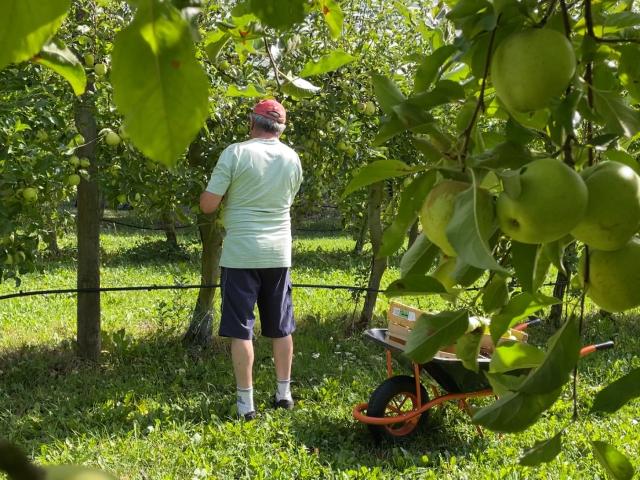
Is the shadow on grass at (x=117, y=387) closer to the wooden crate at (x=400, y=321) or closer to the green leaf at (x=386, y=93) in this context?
the wooden crate at (x=400, y=321)

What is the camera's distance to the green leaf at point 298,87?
2.91 feet

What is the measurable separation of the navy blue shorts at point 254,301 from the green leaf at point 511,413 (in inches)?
100

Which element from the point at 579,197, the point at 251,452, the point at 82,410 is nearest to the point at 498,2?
the point at 579,197

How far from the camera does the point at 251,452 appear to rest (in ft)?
9.02

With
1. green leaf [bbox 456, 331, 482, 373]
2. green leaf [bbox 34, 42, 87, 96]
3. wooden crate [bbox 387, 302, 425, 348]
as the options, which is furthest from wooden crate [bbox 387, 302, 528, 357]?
green leaf [bbox 34, 42, 87, 96]

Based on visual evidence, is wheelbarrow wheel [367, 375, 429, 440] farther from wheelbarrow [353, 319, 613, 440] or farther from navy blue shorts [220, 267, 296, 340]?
navy blue shorts [220, 267, 296, 340]

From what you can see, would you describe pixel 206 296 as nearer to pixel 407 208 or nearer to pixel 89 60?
pixel 89 60

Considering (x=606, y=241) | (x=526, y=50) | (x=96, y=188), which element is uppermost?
(x=526, y=50)

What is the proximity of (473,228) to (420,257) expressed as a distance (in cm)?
24

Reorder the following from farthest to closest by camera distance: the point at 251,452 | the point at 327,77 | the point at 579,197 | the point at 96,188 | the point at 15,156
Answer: the point at 327,77, the point at 96,188, the point at 15,156, the point at 251,452, the point at 579,197

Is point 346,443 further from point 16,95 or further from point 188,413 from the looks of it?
point 16,95

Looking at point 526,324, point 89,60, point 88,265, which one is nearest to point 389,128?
point 526,324

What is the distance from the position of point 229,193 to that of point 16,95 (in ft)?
3.38

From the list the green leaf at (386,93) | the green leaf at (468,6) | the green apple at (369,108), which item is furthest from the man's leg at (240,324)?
the green leaf at (468,6)
